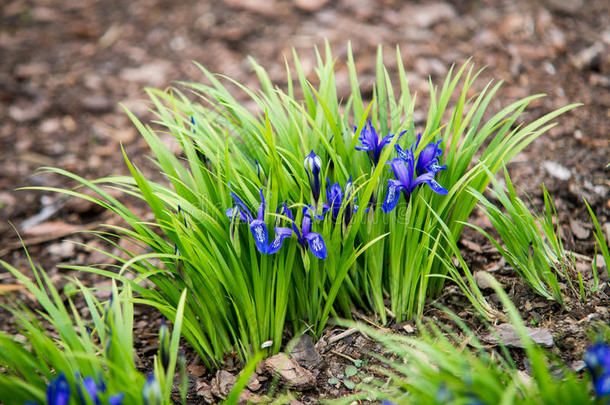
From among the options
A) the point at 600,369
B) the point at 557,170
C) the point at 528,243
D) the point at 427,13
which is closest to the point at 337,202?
the point at 528,243

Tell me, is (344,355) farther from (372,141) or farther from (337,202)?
(372,141)

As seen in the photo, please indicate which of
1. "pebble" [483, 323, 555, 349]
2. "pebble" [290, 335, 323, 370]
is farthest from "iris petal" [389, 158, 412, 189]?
"pebble" [290, 335, 323, 370]

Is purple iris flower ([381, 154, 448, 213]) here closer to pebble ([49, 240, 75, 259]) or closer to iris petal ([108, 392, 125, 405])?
iris petal ([108, 392, 125, 405])

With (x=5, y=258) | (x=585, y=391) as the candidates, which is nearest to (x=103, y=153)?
(x=5, y=258)

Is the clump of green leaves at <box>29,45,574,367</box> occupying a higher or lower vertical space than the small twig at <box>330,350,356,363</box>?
higher

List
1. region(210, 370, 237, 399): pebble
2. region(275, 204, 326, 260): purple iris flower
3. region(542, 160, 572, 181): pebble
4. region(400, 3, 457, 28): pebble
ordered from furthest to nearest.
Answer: region(400, 3, 457, 28): pebble → region(542, 160, 572, 181): pebble → region(210, 370, 237, 399): pebble → region(275, 204, 326, 260): purple iris flower

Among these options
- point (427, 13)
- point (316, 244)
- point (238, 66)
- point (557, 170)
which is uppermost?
point (427, 13)
